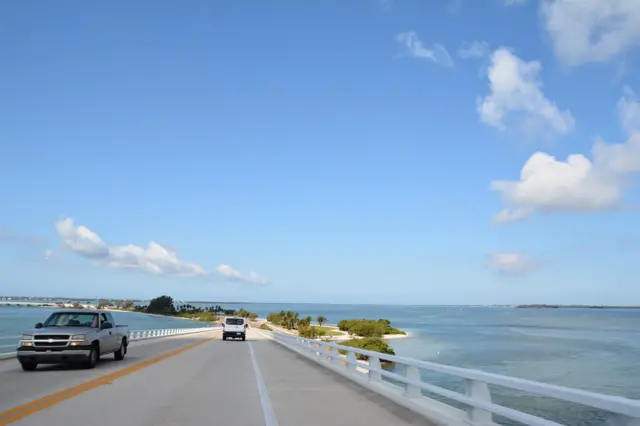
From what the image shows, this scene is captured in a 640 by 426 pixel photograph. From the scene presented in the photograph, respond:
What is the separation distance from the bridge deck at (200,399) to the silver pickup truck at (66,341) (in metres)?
0.44

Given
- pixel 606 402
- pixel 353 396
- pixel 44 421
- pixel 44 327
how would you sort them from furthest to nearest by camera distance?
pixel 44 327 → pixel 353 396 → pixel 44 421 → pixel 606 402

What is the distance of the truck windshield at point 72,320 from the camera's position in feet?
63.8

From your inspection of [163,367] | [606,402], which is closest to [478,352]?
[163,367]

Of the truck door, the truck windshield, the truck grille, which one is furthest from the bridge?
the truck windshield

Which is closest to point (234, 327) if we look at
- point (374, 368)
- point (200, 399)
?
point (374, 368)

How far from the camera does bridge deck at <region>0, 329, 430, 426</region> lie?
9.73 metres

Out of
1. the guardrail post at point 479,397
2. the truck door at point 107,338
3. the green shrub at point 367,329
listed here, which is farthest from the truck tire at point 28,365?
the green shrub at point 367,329

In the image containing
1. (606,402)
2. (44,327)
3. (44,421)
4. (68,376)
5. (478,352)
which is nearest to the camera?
(606,402)

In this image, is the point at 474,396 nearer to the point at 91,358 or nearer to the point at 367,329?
the point at 91,358

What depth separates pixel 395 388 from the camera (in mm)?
13500

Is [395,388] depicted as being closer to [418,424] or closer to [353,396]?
[353,396]

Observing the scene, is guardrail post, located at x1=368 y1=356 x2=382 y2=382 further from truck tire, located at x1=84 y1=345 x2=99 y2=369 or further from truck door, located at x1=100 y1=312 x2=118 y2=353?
truck door, located at x1=100 y1=312 x2=118 y2=353

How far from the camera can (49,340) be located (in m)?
17.8

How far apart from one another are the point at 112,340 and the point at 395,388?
1208 cm
